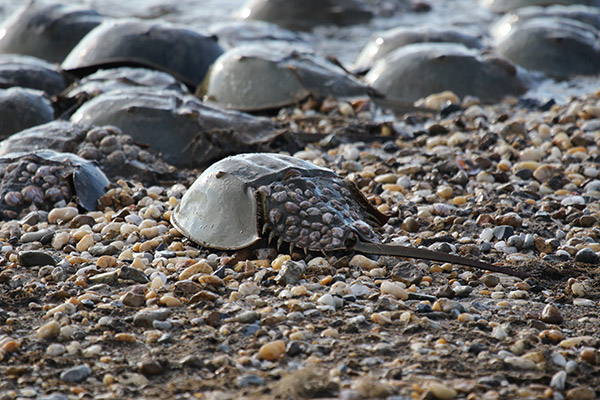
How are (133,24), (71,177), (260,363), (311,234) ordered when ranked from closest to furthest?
(260,363) → (311,234) → (71,177) → (133,24)

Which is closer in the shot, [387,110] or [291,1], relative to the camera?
[387,110]

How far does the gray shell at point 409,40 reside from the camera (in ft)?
24.0

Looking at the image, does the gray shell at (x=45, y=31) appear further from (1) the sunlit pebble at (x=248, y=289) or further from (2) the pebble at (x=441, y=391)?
(2) the pebble at (x=441, y=391)

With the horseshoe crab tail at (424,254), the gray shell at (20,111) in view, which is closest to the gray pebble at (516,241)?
the horseshoe crab tail at (424,254)

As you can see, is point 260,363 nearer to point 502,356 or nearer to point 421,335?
point 421,335

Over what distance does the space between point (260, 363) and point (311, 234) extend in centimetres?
81

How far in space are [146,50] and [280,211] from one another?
3783 millimetres

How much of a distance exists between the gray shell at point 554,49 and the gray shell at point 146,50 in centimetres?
293

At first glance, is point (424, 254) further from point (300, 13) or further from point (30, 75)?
point (300, 13)

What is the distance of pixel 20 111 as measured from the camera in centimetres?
514

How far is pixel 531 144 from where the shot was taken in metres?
4.90

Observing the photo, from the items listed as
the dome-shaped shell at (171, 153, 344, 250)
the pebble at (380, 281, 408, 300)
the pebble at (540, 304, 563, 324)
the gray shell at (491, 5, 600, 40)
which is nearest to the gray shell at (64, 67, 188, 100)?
the dome-shaped shell at (171, 153, 344, 250)

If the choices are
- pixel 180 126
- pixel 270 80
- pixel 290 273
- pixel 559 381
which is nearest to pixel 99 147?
pixel 180 126

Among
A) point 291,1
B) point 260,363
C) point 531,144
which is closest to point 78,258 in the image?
point 260,363
